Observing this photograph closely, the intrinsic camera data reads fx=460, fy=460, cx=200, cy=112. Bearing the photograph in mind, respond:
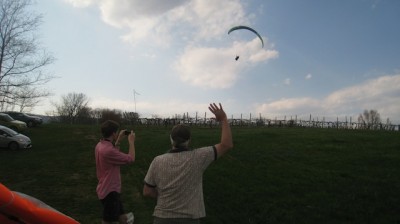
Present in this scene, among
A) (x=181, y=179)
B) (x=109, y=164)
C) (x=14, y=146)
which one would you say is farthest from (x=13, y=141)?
(x=181, y=179)

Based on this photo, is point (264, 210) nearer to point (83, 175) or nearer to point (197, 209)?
point (197, 209)

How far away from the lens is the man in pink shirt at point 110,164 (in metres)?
6.77

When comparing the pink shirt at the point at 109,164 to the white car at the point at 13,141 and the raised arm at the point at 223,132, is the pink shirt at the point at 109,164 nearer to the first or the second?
the raised arm at the point at 223,132

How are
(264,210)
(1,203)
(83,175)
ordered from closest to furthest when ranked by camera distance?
(1,203)
(264,210)
(83,175)

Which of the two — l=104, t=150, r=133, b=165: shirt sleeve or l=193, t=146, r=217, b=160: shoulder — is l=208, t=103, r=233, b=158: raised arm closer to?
l=193, t=146, r=217, b=160: shoulder

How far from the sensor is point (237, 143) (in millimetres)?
27266

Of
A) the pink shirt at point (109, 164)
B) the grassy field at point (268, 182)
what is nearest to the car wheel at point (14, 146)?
the grassy field at point (268, 182)

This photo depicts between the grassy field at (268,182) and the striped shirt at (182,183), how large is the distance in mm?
6199

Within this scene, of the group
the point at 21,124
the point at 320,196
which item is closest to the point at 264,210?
the point at 320,196

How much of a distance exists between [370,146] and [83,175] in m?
14.8

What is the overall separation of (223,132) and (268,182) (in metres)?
10.8

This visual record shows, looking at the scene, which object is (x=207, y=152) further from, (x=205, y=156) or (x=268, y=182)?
(x=268, y=182)

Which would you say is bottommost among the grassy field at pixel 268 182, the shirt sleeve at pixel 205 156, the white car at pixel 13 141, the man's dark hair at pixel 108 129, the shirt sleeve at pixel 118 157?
the grassy field at pixel 268 182

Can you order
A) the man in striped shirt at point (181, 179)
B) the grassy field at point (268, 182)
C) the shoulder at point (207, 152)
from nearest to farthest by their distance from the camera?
the man in striped shirt at point (181, 179), the shoulder at point (207, 152), the grassy field at point (268, 182)
